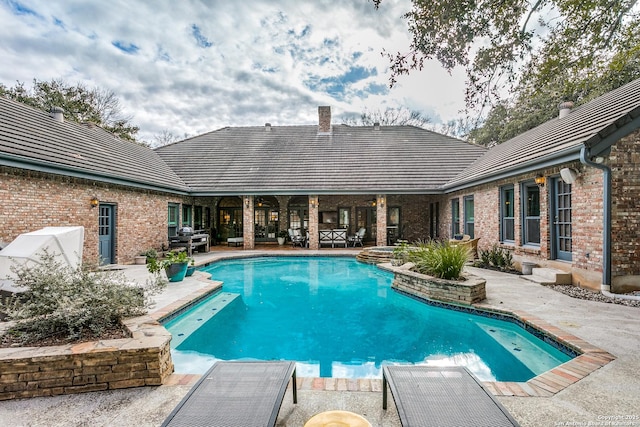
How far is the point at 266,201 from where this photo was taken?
1712 cm

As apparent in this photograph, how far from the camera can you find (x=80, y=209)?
28.1 ft

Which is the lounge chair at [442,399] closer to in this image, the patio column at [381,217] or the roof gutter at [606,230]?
the roof gutter at [606,230]

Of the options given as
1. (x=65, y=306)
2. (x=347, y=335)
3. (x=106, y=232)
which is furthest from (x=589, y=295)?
(x=106, y=232)

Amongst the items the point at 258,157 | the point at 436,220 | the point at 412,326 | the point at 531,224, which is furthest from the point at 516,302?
the point at 258,157

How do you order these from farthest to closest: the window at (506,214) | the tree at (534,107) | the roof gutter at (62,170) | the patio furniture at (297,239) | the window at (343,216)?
1. the window at (343,216)
2. the patio furniture at (297,239)
3. the tree at (534,107)
4. the window at (506,214)
5. the roof gutter at (62,170)

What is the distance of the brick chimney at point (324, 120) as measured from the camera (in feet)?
57.4

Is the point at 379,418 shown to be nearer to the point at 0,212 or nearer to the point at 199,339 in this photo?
the point at 199,339

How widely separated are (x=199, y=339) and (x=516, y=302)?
5.35m

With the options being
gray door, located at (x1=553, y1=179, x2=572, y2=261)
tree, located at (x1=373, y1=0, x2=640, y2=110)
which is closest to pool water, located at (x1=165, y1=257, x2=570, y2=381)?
gray door, located at (x1=553, y1=179, x2=572, y2=261)

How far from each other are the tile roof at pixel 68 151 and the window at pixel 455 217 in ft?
38.0

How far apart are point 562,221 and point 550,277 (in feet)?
4.55

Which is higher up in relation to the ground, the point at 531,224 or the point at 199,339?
the point at 531,224

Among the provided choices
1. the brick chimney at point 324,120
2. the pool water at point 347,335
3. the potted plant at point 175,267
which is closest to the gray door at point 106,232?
the potted plant at point 175,267

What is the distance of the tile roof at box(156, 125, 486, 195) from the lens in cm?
1403
